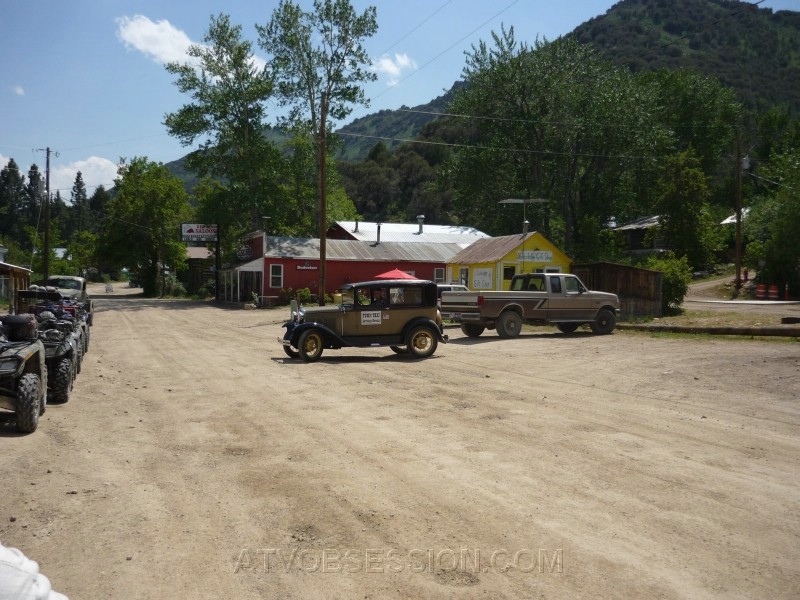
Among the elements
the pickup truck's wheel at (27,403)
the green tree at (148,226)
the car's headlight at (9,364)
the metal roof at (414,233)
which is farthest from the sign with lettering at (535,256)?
the green tree at (148,226)

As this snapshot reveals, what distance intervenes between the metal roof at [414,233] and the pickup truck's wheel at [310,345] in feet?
115

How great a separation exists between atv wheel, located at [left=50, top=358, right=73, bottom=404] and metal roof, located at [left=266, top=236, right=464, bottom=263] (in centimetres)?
3384

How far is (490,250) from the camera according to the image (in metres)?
37.1

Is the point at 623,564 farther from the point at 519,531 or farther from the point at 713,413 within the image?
the point at 713,413

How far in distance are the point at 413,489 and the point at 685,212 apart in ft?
147

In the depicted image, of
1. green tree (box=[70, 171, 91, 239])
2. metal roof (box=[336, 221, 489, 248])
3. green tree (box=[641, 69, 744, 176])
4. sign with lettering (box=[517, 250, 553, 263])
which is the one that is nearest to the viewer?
sign with lettering (box=[517, 250, 553, 263])

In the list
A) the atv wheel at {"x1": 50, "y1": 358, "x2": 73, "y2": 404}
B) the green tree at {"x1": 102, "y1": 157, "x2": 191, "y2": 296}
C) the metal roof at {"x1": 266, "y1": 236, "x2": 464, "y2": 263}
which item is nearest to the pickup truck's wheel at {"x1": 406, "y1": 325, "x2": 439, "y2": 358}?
the atv wheel at {"x1": 50, "y1": 358, "x2": 73, "y2": 404}

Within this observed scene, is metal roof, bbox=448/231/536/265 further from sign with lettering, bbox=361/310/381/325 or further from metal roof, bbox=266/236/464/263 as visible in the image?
sign with lettering, bbox=361/310/381/325

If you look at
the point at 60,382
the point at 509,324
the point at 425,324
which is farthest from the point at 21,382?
the point at 509,324

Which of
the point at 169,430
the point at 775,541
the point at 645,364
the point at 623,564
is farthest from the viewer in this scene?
the point at 645,364

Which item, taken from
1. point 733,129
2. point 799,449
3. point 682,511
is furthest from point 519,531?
point 733,129

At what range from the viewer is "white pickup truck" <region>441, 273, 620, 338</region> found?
20.7 metres

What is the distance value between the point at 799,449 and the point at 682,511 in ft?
9.63

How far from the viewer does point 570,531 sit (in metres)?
4.90
